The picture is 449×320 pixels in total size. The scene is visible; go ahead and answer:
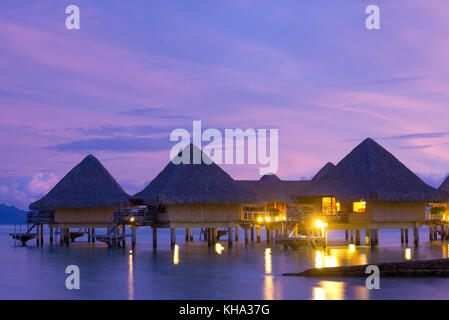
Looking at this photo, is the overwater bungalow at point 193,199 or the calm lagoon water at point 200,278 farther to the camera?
the overwater bungalow at point 193,199

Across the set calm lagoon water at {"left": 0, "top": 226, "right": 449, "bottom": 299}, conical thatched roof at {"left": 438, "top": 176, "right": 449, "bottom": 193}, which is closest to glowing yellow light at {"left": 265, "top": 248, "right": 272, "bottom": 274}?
calm lagoon water at {"left": 0, "top": 226, "right": 449, "bottom": 299}

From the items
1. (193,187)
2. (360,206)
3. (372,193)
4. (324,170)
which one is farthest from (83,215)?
(324,170)

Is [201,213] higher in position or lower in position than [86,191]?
lower

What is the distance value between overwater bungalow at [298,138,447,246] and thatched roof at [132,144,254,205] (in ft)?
16.6

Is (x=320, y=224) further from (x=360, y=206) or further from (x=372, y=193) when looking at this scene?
(x=372, y=193)

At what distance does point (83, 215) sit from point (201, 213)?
29.7 ft

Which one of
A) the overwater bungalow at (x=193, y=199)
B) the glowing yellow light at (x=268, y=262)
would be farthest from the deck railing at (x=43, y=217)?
the glowing yellow light at (x=268, y=262)

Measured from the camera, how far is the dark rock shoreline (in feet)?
82.0

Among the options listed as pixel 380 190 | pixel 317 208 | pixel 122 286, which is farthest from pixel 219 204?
pixel 122 286

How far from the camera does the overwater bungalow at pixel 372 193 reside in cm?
4269

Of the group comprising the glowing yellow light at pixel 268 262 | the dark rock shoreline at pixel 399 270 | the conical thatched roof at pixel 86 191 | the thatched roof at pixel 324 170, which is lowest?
the glowing yellow light at pixel 268 262

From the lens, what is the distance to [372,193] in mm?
41938

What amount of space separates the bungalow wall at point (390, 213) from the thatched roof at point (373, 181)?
946 millimetres

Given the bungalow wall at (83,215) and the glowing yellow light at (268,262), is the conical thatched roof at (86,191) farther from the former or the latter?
the glowing yellow light at (268,262)
